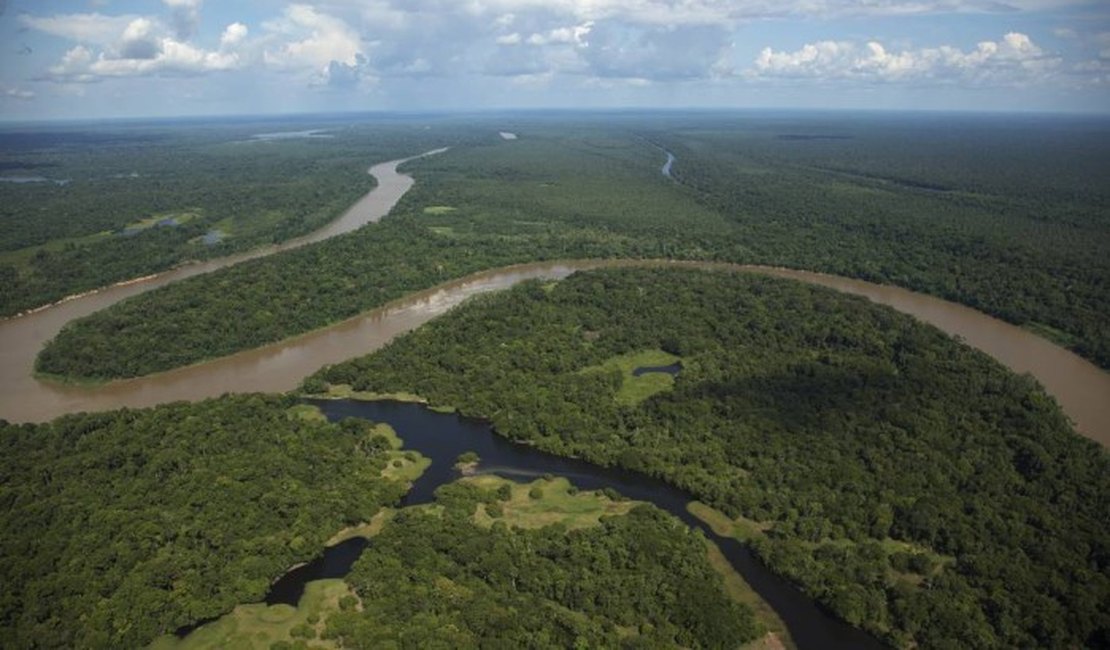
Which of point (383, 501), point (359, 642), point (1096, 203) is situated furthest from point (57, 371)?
point (1096, 203)

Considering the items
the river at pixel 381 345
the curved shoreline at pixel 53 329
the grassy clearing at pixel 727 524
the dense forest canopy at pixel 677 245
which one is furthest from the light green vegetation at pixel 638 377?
the curved shoreline at pixel 53 329

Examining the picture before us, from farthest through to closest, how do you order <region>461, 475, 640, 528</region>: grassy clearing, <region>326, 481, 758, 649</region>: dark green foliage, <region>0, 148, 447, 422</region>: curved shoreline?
<region>0, 148, 447, 422</region>: curved shoreline < <region>461, 475, 640, 528</region>: grassy clearing < <region>326, 481, 758, 649</region>: dark green foliage

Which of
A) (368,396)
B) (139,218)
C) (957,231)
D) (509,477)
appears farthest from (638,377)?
(139,218)

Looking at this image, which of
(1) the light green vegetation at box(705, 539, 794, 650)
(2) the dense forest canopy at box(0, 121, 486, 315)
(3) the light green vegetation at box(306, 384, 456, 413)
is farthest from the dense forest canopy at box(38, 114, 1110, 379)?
(1) the light green vegetation at box(705, 539, 794, 650)

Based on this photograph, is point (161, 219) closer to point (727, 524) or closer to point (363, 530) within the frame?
point (363, 530)

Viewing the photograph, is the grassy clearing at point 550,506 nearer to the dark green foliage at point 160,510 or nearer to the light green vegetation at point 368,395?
the dark green foliage at point 160,510

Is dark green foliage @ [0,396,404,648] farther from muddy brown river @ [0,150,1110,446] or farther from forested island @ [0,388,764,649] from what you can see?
muddy brown river @ [0,150,1110,446]
